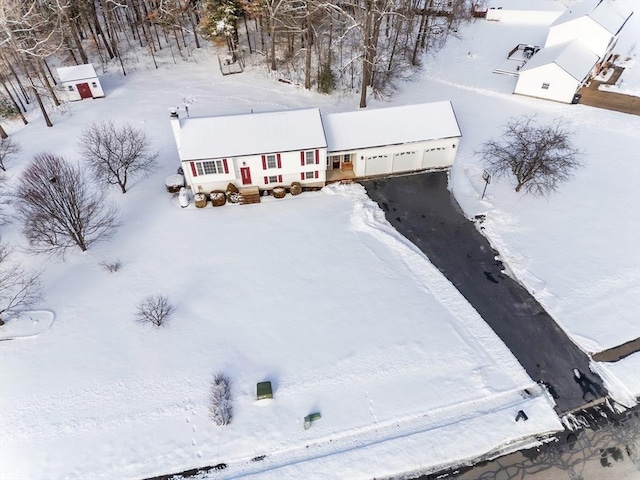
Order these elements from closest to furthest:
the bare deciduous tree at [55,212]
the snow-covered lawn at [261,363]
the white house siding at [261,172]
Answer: the snow-covered lawn at [261,363]
the bare deciduous tree at [55,212]
the white house siding at [261,172]

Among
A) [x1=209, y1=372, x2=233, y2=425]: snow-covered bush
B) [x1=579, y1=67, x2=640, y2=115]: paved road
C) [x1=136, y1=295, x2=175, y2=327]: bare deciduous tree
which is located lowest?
[x1=209, y1=372, x2=233, y2=425]: snow-covered bush

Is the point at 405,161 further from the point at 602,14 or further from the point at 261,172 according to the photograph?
the point at 602,14

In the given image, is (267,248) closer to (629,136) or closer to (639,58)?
(629,136)

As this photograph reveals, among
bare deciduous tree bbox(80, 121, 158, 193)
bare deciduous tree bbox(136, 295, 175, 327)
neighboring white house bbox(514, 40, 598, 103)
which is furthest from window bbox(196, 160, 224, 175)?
neighboring white house bbox(514, 40, 598, 103)

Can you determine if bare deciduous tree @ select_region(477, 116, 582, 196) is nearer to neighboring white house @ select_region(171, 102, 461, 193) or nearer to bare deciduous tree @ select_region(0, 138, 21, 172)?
neighboring white house @ select_region(171, 102, 461, 193)

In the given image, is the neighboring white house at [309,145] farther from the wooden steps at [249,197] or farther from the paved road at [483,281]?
the paved road at [483,281]

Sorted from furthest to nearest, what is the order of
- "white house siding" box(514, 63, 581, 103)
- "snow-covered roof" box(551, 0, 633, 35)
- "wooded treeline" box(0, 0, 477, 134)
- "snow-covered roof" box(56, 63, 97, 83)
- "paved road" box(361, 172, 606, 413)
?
"snow-covered roof" box(551, 0, 633, 35) < "snow-covered roof" box(56, 63, 97, 83) < "wooded treeline" box(0, 0, 477, 134) < "white house siding" box(514, 63, 581, 103) < "paved road" box(361, 172, 606, 413)

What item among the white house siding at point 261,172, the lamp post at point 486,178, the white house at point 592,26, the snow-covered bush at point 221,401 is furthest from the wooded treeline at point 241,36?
the snow-covered bush at point 221,401
